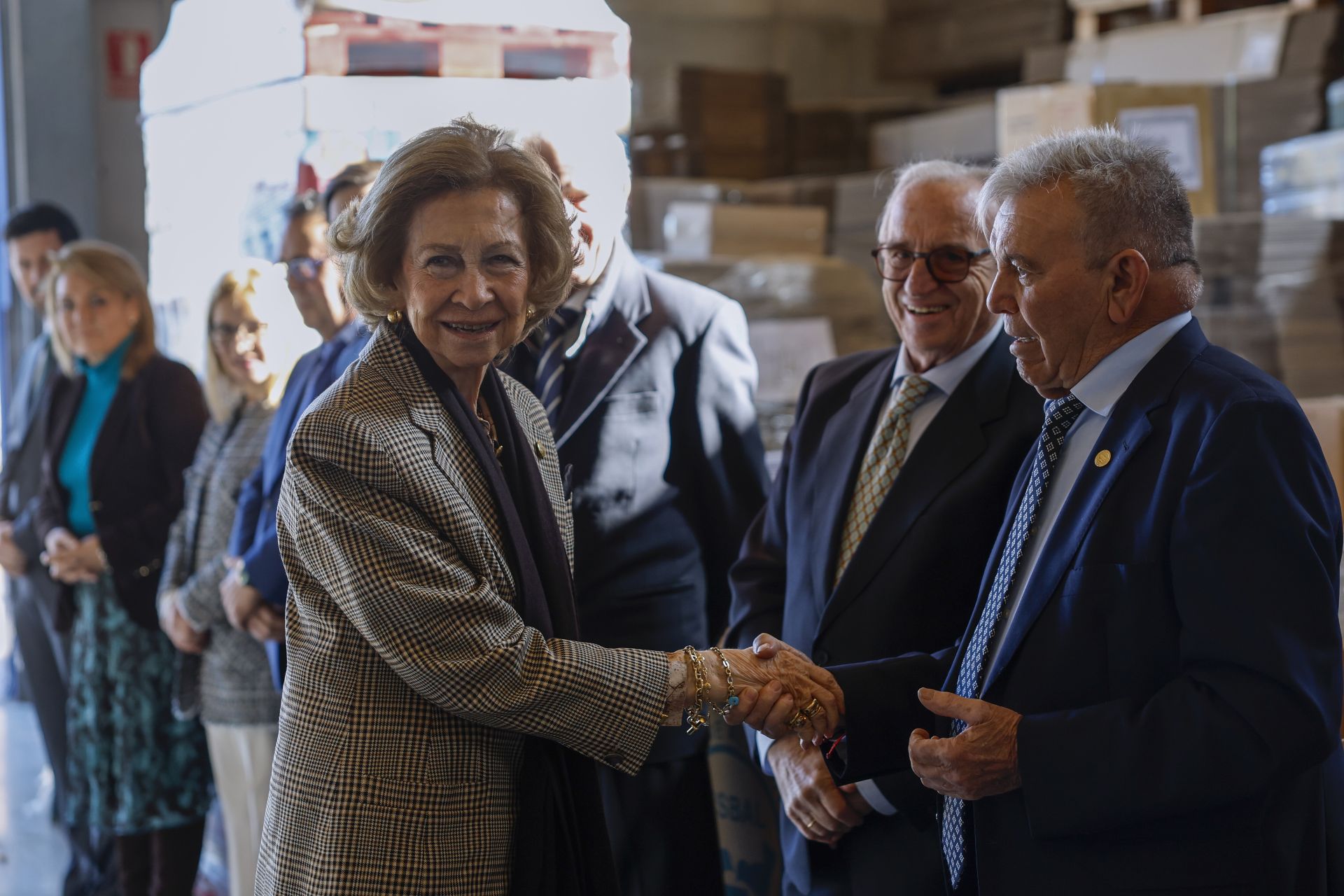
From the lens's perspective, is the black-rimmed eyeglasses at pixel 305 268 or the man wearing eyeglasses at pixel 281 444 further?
the black-rimmed eyeglasses at pixel 305 268

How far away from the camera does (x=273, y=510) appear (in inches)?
122

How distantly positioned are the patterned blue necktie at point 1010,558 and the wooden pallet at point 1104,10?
512cm

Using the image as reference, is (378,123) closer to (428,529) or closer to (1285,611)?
(428,529)

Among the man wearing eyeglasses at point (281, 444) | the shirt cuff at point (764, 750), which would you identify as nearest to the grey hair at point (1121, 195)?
Result: the shirt cuff at point (764, 750)

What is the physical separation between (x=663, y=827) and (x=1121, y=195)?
164 centimetres

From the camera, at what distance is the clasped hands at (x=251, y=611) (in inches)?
121

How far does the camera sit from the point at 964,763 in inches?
66.7

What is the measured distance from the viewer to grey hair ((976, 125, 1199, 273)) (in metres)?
1.68

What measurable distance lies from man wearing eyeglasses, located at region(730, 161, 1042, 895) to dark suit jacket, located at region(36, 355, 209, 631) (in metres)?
2.08

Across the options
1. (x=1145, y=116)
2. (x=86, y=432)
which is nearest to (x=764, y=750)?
(x=86, y=432)

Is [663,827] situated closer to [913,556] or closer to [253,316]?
[913,556]

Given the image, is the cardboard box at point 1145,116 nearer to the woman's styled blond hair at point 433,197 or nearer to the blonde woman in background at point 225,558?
the blonde woman in background at point 225,558

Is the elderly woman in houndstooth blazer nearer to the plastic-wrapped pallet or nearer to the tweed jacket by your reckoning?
the tweed jacket

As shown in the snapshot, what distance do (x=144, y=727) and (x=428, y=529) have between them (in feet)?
7.98
